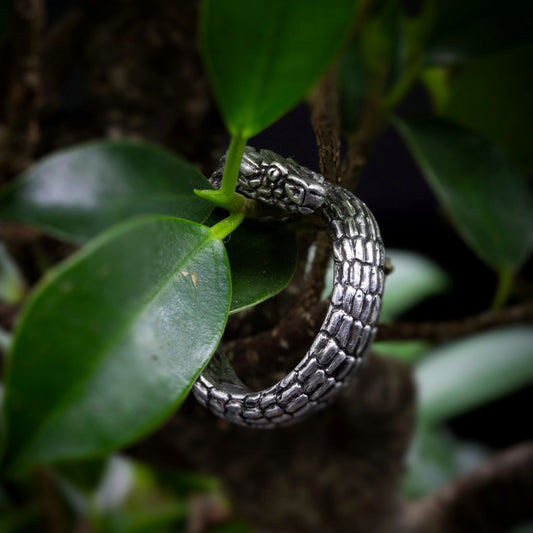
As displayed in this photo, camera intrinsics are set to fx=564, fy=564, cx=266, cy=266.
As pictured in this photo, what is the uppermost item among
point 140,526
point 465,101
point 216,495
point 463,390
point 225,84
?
point 225,84

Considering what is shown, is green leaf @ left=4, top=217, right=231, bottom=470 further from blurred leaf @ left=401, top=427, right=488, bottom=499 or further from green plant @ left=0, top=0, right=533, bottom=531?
blurred leaf @ left=401, top=427, right=488, bottom=499

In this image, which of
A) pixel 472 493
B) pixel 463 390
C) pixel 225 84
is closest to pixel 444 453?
pixel 463 390

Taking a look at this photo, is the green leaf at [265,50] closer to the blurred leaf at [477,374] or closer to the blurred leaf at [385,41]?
the blurred leaf at [385,41]

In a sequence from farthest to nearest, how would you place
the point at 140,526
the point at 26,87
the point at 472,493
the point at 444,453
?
the point at 444,453 < the point at 140,526 < the point at 472,493 < the point at 26,87

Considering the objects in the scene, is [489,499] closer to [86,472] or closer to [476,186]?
[476,186]

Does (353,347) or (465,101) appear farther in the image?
(465,101)

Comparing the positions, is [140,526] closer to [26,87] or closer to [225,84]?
[26,87]
